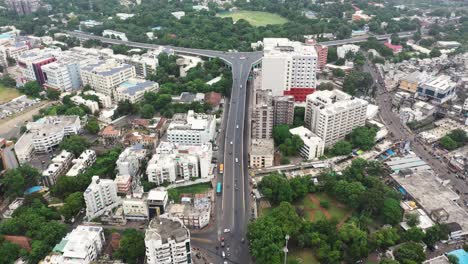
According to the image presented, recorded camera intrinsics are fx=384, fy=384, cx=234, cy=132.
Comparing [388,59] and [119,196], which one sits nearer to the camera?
[119,196]

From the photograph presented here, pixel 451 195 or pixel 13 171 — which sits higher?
pixel 13 171

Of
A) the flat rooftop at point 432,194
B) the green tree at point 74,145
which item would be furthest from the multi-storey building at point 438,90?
the green tree at point 74,145

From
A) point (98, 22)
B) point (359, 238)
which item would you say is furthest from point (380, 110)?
point (98, 22)

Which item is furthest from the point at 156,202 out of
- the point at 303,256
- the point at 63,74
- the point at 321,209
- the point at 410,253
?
the point at 63,74

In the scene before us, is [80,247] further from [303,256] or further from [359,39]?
[359,39]

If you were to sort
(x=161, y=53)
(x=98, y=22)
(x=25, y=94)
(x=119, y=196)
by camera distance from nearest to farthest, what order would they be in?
(x=119, y=196) < (x=25, y=94) < (x=161, y=53) < (x=98, y=22)

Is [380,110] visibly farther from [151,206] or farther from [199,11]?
[199,11]

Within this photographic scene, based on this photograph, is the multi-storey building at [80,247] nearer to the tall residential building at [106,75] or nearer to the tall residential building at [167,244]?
the tall residential building at [167,244]
